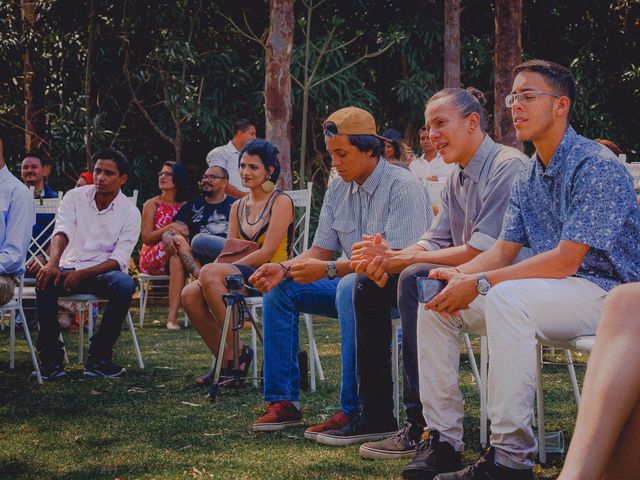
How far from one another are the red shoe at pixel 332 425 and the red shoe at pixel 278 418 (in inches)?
11.3

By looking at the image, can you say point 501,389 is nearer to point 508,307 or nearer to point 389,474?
point 508,307

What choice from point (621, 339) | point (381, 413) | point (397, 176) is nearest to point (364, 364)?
point (381, 413)

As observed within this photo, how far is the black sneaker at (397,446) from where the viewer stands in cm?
408

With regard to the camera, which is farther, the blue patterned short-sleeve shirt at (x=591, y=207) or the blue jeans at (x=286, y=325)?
the blue jeans at (x=286, y=325)

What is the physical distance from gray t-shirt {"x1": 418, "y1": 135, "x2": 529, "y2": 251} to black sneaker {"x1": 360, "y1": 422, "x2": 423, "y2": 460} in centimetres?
80

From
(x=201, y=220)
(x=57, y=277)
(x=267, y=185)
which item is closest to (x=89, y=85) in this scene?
(x=201, y=220)

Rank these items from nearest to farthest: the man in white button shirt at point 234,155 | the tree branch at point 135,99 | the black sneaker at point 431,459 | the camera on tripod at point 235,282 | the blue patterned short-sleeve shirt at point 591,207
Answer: the blue patterned short-sleeve shirt at point 591,207 → the black sneaker at point 431,459 → the camera on tripod at point 235,282 → the man in white button shirt at point 234,155 → the tree branch at point 135,99

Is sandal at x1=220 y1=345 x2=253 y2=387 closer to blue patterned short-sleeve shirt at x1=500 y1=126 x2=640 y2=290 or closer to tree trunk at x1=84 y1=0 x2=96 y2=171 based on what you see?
blue patterned short-sleeve shirt at x1=500 y1=126 x2=640 y2=290

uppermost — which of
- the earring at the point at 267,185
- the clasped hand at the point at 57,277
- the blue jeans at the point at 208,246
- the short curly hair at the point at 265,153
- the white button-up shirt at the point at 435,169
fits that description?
the white button-up shirt at the point at 435,169

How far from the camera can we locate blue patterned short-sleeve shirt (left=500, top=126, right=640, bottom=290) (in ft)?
11.1

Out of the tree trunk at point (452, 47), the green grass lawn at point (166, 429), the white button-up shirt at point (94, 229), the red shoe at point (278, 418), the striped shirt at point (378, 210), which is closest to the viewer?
the green grass lawn at point (166, 429)

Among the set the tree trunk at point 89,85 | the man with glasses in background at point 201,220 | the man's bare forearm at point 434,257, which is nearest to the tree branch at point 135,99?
the tree trunk at point 89,85

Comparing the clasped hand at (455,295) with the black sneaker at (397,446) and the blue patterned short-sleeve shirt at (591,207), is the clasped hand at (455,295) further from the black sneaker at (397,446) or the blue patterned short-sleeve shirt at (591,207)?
the black sneaker at (397,446)

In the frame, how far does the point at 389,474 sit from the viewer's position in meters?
3.81
